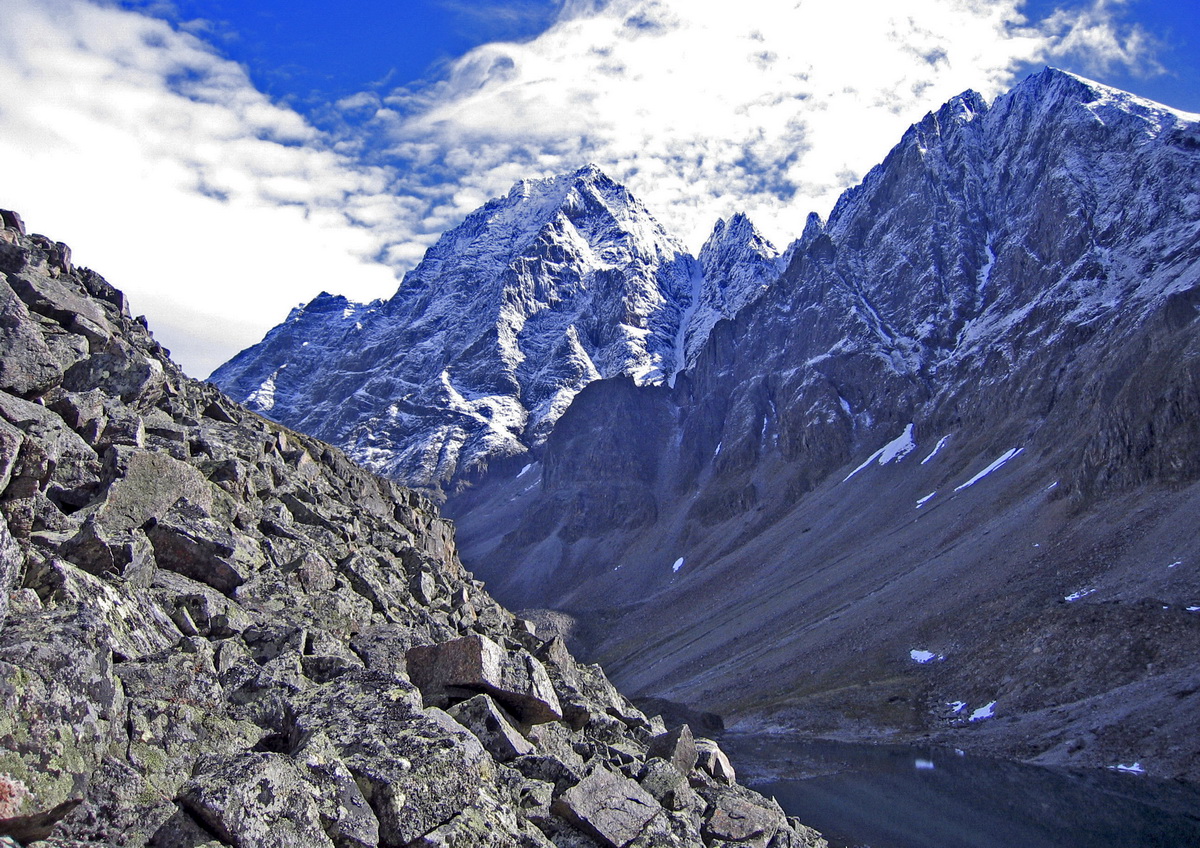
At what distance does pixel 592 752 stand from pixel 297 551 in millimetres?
8175

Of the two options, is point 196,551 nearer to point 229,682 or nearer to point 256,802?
point 229,682

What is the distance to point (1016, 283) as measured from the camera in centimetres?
17325

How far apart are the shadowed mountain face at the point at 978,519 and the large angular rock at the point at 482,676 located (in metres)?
48.1

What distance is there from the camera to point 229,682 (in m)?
10.7

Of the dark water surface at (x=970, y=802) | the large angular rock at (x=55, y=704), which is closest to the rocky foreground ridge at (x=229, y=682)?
the large angular rock at (x=55, y=704)

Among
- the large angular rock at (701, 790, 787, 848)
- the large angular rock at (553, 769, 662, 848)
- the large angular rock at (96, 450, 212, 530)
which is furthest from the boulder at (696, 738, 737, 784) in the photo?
the large angular rock at (96, 450, 212, 530)

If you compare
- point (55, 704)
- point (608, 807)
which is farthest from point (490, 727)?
point (55, 704)

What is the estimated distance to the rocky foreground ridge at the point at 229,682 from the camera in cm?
783

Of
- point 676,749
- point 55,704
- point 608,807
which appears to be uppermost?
point 676,749

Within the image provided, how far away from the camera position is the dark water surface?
38000 millimetres

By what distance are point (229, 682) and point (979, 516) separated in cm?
10490

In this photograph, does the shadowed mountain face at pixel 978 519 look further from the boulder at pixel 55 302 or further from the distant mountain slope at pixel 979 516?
the boulder at pixel 55 302

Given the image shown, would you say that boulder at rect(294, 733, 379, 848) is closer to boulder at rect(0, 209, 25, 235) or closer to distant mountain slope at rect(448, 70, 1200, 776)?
boulder at rect(0, 209, 25, 235)

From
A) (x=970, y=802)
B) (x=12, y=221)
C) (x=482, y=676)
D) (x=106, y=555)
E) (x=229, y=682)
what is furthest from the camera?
(x=970, y=802)
